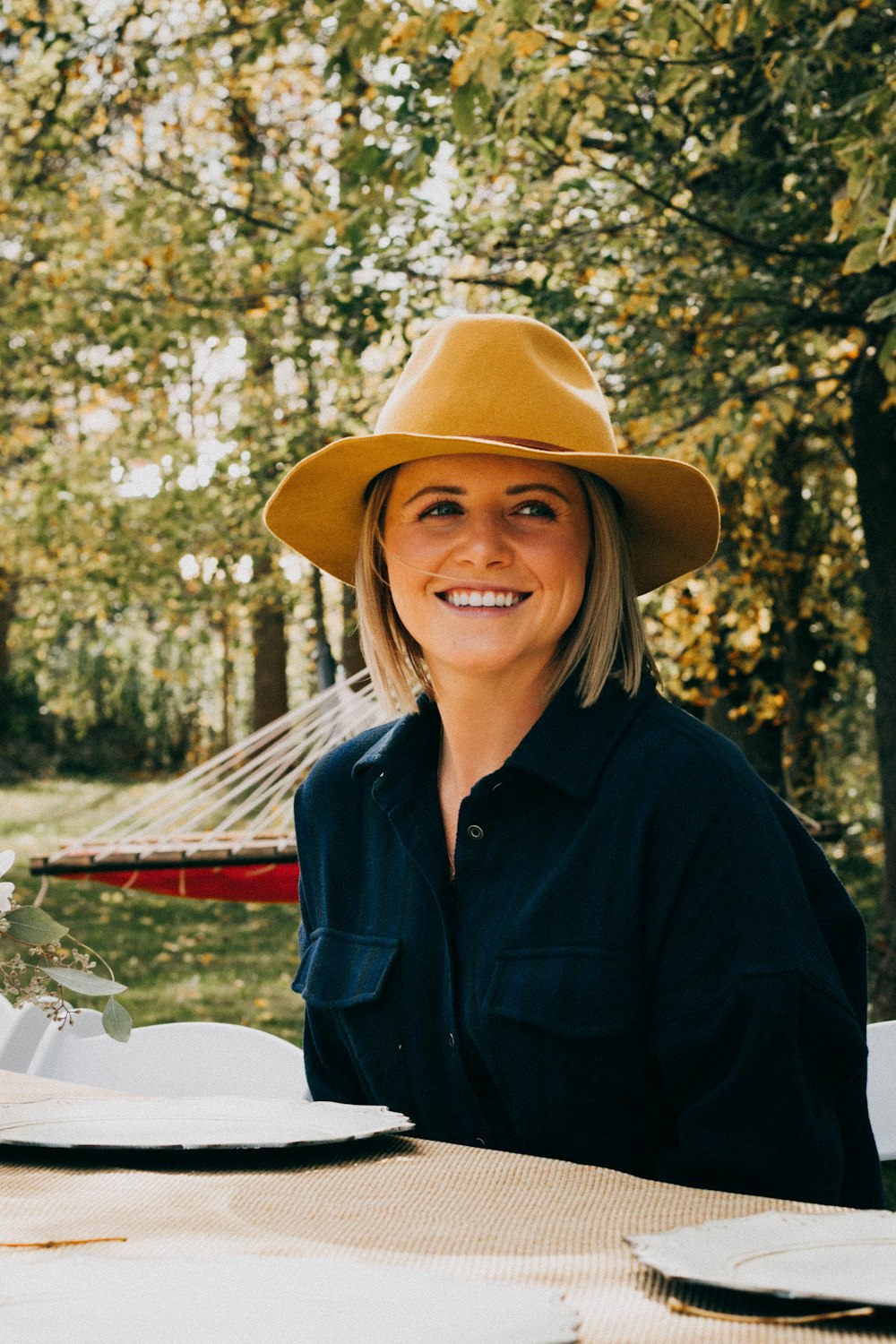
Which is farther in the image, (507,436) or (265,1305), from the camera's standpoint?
(507,436)

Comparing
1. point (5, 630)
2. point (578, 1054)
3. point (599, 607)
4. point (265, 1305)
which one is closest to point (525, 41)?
point (599, 607)

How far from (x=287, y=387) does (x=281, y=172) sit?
3.80ft

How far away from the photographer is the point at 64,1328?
67cm

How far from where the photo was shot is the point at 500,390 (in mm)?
1577

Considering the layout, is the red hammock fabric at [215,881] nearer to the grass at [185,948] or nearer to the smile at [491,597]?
the grass at [185,948]

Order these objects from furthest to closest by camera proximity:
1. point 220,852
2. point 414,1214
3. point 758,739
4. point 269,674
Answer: point 269,674, point 758,739, point 220,852, point 414,1214

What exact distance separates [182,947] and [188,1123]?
19.9 feet

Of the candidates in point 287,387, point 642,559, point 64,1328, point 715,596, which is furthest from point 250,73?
point 64,1328

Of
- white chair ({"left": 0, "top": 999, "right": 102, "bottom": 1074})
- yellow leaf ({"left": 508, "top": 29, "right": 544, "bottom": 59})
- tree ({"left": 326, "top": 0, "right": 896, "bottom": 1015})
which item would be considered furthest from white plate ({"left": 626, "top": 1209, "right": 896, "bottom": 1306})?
yellow leaf ({"left": 508, "top": 29, "right": 544, "bottom": 59})

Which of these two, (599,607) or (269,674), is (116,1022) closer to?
(599,607)

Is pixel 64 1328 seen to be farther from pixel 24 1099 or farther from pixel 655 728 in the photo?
pixel 655 728

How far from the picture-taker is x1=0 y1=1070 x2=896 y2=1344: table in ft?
2.37

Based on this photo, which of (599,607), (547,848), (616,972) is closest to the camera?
(616,972)

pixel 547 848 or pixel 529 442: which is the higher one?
pixel 529 442
